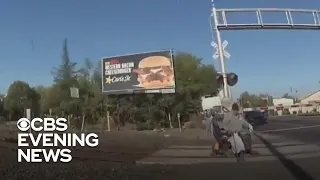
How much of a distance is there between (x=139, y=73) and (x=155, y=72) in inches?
81.0

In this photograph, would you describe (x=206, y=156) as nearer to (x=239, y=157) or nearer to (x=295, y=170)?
(x=239, y=157)

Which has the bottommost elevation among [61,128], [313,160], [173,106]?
[313,160]

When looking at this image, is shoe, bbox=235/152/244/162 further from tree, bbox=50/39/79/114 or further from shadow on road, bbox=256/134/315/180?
tree, bbox=50/39/79/114

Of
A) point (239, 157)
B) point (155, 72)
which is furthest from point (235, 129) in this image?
point (155, 72)

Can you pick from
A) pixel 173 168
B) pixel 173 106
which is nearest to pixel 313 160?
pixel 173 168

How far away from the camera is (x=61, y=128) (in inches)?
480

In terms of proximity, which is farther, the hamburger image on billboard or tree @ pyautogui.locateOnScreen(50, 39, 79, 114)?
tree @ pyautogui.locateOnScreen(50, 39, 79, 114)

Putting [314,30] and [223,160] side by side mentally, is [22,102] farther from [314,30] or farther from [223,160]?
[223,160]

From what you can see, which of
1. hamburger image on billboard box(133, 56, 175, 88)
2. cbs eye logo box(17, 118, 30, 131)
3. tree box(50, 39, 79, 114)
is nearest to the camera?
cbs eye logo box(17, 118, 30, 131)

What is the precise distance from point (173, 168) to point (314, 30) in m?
16.2

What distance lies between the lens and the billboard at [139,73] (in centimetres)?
4766

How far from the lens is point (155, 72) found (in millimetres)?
48094

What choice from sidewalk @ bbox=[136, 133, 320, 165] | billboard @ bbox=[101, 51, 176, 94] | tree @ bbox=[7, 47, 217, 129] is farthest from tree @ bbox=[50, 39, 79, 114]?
sidewalk @ bbox=[136, 133, 320, 165]

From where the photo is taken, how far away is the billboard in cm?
4766
